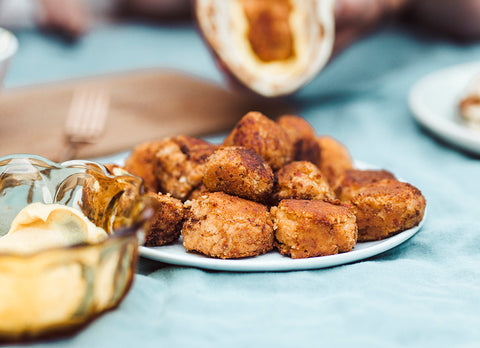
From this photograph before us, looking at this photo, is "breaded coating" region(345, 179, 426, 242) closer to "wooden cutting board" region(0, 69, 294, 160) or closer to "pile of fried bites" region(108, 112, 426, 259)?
"pile of fried bites" region(108, 112, 426, 259)

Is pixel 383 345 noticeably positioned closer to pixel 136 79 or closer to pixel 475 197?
pixel 475 197

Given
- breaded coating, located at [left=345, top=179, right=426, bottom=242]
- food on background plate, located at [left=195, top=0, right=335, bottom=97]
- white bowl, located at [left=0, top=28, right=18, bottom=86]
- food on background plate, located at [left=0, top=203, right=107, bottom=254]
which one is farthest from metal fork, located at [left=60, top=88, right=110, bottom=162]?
breaded coating, located at [left=345, top=179, right=426, bottom=242]

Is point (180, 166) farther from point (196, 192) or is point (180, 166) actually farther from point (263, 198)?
point (263, 198)

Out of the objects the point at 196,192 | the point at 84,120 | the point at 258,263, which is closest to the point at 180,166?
the point at 196,192

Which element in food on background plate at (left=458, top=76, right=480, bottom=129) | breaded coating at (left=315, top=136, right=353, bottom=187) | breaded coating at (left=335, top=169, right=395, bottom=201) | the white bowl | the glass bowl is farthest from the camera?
food on background plate at (left=458, top=76, right=480, bottom=129)

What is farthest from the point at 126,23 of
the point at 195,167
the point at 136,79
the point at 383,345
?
the point at 383,345

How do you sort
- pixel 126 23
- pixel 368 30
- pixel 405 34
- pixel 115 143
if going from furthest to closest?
1. pixel 126 23
2. pixel 405 34
3. pixel 368 30
4. pixel 115 143

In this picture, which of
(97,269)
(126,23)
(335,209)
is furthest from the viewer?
(126,23)

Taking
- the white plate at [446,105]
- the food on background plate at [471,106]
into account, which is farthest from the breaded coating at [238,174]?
the food on background plate at [471,106]
